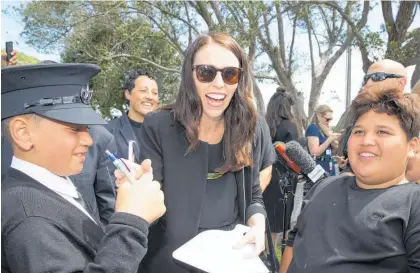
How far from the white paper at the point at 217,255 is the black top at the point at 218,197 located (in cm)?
17

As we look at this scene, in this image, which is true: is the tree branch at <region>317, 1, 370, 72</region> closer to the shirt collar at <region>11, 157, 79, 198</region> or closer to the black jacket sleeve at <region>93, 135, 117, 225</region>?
the black jacket sleeve at <region>93, 135, 117, 225</region>

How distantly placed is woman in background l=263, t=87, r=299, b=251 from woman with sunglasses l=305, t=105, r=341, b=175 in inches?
32.6

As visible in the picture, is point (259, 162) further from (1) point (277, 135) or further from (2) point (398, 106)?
(1) point (277, 135)

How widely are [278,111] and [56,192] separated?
3753 mm

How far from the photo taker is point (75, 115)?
1.43 m

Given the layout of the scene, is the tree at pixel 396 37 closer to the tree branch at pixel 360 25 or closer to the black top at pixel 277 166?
the tree branch at pixel 360 25

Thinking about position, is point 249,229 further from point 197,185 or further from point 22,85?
point 22,85

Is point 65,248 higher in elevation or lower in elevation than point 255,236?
higher

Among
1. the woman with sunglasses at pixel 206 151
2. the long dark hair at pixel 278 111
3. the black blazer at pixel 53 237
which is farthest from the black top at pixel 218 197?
the long dark hair at pixel 278 111

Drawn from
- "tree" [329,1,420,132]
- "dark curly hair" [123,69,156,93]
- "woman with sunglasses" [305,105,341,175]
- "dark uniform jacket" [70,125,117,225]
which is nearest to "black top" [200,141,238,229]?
"dark uniform jacket" [70,125,117,225]

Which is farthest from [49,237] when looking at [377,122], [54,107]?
[377,122]

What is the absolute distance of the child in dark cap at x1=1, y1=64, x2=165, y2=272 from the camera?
1.17 meters

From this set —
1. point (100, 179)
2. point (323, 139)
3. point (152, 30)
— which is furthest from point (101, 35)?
point (100, 179)

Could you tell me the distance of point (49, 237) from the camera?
46.4 inches
